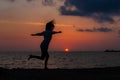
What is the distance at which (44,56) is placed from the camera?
19.9 m

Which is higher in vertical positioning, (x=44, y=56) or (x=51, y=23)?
(x=51, y=23)
